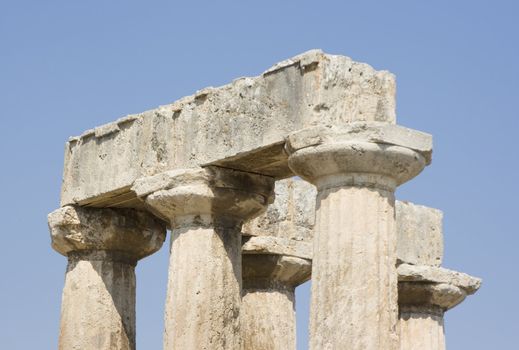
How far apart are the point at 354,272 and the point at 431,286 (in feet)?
26.2

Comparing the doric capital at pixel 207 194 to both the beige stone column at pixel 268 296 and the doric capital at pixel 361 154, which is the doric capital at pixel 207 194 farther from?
the beige stone column at pixel 268 296

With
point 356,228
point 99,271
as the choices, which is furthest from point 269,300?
point 356,228

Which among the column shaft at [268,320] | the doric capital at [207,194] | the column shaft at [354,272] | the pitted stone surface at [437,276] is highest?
the pitted stone surface at [437,276]

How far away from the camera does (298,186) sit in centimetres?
Answer: 2300

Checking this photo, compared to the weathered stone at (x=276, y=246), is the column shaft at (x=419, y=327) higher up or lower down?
lower down

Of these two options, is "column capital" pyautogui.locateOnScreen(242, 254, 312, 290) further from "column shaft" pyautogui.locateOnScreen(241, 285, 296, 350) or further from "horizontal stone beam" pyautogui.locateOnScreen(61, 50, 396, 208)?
"horizontal stone beam" pyautogui.locateOnScreen(61, 50, 396, 208)

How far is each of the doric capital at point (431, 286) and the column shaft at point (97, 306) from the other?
16.2 ft

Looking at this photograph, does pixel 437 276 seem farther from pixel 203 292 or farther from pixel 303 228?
pixel 203 292

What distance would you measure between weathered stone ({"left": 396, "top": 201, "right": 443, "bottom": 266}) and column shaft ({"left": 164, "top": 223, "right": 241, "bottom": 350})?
5.30m

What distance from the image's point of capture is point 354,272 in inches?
615

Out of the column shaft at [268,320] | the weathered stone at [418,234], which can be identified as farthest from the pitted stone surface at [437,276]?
the column shaft at [268,320]

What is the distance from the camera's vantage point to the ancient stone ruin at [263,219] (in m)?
15.8

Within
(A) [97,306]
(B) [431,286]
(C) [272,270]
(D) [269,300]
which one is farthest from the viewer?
(B) [431,286]

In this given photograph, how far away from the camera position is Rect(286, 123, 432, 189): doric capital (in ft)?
51.6
